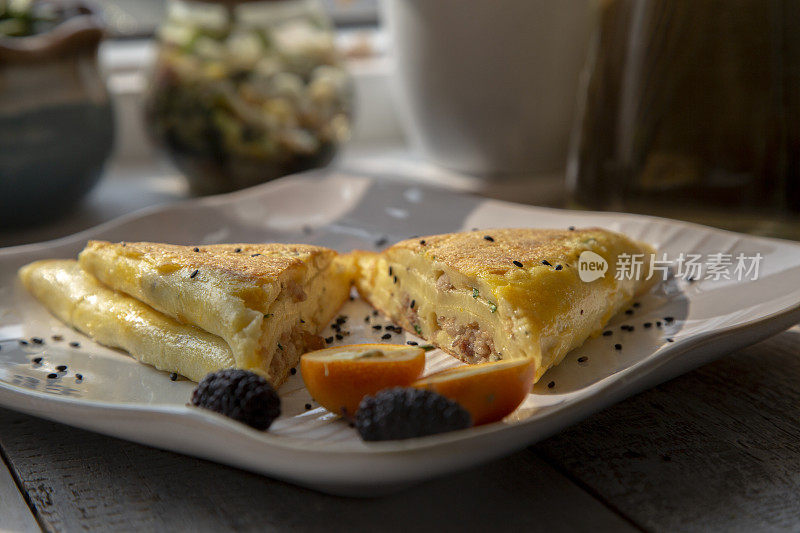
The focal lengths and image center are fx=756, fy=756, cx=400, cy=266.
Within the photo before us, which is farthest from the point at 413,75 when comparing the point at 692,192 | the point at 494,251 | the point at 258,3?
the point at 494,251

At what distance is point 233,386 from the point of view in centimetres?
112

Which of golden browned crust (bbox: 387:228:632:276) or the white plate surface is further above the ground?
golden browned crust (bbox: 387:228:632:276)

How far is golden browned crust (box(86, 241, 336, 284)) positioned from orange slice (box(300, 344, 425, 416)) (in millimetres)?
290

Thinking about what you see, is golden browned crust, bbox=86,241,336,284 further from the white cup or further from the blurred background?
the white cup

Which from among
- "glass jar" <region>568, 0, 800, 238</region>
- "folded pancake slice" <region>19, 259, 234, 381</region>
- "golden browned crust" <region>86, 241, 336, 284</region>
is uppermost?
"glass jar" <region>568, 0, 800, 238</region>

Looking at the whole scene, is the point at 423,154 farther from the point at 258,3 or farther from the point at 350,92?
the point at 258,3

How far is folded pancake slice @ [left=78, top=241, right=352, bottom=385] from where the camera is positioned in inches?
53.1

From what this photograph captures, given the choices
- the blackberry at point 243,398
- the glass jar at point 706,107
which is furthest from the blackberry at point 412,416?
the glass jar at point 706,107

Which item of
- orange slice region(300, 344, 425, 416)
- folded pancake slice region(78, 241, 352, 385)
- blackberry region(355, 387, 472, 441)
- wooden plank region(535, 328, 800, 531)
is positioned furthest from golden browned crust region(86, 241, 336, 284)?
wooden plank region(535, 328, 800, 531)

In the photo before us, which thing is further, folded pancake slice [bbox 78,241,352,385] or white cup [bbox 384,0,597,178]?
white cup [bbox 384,0,597,178]

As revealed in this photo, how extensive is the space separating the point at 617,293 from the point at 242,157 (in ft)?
4.53

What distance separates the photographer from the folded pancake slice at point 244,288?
1348 mm

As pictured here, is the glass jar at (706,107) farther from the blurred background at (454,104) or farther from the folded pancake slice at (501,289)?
the folded pancake slice at (501,289)

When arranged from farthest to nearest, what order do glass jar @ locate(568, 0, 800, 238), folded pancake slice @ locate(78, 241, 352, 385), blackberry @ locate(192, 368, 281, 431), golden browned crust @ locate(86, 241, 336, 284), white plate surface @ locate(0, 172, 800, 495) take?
glass jar @ locate(568, 0, 800, 238)
golden browned crust @ locate(86, 241, 336, 284)
folded pancake slice @ locate(78, 241, 352, 385)
blackberry @ locate(192, 368, 281, 431)
white plate surface @ locate(0, 172, 800, 495)
